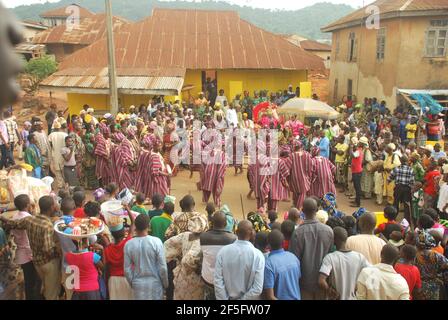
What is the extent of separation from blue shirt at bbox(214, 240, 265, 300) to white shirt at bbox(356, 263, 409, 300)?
0.93 m

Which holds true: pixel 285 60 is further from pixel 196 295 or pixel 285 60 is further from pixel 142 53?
pixel 196 295

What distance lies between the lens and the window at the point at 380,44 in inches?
698

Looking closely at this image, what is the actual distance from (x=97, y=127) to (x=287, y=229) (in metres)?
7.05

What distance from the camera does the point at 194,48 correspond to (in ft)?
67.1

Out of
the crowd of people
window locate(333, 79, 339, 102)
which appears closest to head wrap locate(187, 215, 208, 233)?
the crowd of people

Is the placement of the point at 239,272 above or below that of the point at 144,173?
above

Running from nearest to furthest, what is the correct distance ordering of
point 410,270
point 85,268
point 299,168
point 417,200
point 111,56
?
point 410,270 < point 85,268 < point 417,200 < point 299,168 < point 111,56

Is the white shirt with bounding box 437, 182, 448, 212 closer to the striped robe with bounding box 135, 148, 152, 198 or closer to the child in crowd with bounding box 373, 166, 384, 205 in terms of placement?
the child in crowd with bounding box 373, 166, 384, 205

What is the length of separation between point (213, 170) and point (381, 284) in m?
5.36

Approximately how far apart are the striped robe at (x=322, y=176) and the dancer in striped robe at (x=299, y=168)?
5.1 inches

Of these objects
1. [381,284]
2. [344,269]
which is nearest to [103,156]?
[344,269]

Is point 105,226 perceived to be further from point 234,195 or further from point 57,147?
point 234,195

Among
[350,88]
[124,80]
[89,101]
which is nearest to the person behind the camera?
[124,80]

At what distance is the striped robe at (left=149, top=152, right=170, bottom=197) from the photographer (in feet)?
28.0
